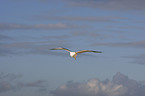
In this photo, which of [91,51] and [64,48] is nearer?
[91,51]

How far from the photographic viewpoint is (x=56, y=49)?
9900cm

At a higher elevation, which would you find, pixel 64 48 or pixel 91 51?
pixel 64 48

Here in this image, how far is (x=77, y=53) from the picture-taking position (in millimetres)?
89625

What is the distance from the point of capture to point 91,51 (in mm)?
81688

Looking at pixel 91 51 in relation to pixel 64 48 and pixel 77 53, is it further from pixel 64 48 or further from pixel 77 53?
pixel 64 48

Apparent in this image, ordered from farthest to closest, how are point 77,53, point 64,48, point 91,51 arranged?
point 64,48 < point 77,53 < point 91,51

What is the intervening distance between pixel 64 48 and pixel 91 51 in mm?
17182

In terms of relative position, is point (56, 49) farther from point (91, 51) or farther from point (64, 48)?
point (91, 51)

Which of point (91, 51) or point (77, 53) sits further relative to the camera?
Result: point (77, 53)

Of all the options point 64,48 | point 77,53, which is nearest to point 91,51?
point 77,53

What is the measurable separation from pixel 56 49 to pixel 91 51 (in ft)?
67.7

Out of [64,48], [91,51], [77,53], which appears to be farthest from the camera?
[64,48]

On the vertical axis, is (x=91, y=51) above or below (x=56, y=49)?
below
